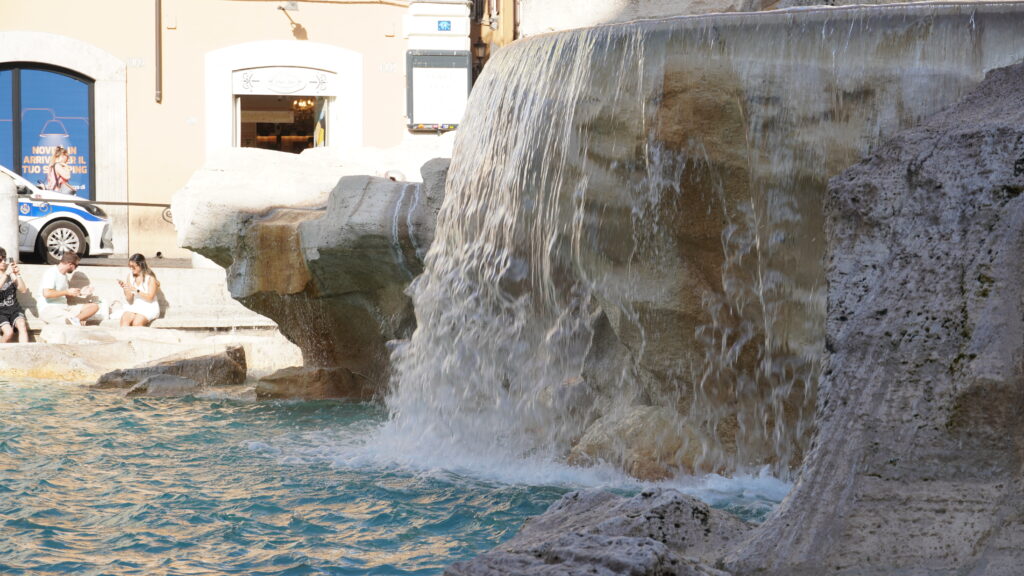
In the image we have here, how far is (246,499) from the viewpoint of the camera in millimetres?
4820

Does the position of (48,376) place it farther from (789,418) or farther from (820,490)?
(820,490)

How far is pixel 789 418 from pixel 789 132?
4.51 ft

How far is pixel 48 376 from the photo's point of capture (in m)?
9.45

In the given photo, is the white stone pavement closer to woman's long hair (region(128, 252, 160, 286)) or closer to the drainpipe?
woman's long hair (region(128, 252, 160, 286))

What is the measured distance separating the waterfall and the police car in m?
8.70

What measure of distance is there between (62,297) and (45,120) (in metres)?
6.31

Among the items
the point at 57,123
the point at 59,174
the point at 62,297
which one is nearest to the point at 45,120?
the point at 57,123

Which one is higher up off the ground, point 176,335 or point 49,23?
point 49,23

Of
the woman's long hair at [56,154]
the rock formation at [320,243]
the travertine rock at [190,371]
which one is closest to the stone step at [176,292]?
the travertine rock at [190,371]

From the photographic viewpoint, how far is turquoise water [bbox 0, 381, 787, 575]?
3.94 meters

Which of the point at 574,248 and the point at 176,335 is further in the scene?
the point at 176,335

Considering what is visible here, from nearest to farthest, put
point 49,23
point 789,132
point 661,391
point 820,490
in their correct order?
point 820,490 < point 789,132 < point 661,391 < point 49,23

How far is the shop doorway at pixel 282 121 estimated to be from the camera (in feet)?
58.1

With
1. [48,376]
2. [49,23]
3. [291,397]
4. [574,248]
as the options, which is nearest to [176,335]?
[48,376]
